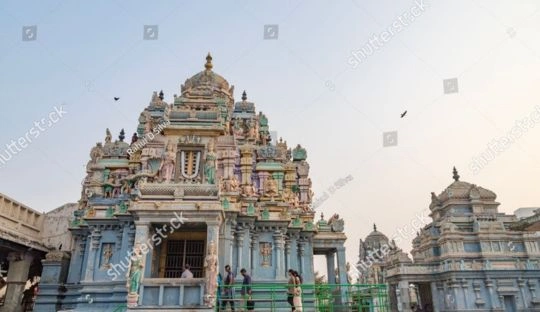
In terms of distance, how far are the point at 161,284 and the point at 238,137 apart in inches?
535

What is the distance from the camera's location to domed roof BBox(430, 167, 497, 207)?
131ft

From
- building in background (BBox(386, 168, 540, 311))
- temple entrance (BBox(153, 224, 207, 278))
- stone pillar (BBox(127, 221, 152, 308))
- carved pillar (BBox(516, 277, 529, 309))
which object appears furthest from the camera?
building in background (BBox(386, 168, 540, 311))

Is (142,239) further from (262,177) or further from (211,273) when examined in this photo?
(262,177)

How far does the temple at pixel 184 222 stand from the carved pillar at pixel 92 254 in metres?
0.05

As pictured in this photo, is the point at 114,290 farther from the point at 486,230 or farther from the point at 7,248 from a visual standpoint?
the point at 486,230

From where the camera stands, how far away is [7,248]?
1981 centimetres

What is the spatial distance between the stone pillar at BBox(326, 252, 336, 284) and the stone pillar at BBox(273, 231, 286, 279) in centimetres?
461

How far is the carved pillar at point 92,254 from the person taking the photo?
17.4 meters

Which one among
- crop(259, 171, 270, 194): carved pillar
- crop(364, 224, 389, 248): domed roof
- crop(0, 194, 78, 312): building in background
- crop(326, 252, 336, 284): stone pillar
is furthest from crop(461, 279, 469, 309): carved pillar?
crop(0, 194, 78, 312): building in background

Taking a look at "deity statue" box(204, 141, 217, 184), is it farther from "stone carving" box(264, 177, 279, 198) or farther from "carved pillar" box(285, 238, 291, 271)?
"carved pillar" box(285, 238, 291, 271)

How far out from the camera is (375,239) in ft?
201

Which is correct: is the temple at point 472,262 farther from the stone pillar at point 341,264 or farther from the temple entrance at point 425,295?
the stone pillar at point 341,264

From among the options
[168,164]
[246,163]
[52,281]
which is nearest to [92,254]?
[52,281]

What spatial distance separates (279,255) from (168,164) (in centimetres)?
710
